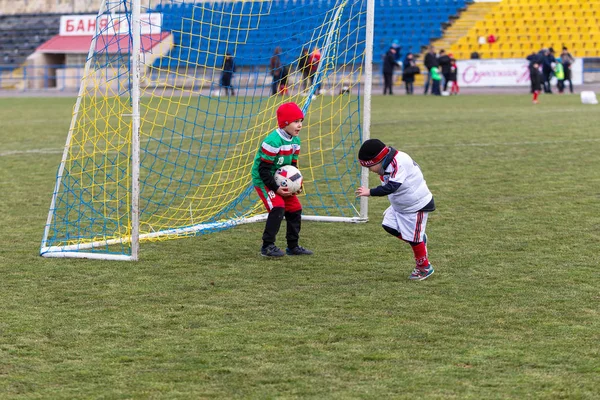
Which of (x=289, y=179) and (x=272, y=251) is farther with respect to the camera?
(x=272, y=251)

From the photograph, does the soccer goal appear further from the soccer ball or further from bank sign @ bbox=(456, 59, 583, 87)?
bank sign @ bbox=(456, 59, 583, 87)

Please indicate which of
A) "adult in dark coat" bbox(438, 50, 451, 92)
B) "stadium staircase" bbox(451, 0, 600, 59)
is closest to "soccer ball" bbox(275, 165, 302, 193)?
"adult in dark coat" bbox(438, 50, 451, 92)

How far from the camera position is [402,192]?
625 cm

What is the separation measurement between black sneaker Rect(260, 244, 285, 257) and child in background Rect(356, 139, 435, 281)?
1.11 meters

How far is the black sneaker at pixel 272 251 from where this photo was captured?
720cm

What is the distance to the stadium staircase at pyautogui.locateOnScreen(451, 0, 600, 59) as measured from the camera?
37.8m

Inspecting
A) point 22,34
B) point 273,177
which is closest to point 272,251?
point 273,177

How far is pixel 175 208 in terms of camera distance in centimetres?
933

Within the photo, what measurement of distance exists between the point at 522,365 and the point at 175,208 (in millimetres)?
5435

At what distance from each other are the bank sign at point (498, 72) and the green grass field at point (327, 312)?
2638cm

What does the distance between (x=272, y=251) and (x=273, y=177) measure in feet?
1.86

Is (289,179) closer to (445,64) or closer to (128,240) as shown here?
(128,240)

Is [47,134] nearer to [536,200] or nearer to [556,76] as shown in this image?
[536,200]

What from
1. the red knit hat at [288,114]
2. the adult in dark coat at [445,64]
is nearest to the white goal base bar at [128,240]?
the red knit hat at [288,114]
